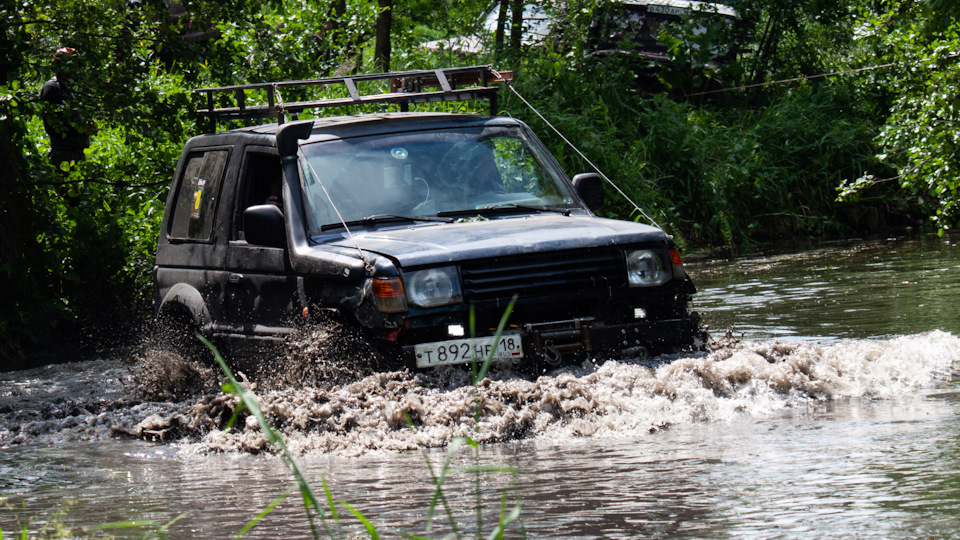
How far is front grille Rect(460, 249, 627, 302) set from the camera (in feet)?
21.8

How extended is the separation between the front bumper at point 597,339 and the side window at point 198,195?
2.39 metres

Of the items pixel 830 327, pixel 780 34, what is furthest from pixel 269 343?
pixel 780 34

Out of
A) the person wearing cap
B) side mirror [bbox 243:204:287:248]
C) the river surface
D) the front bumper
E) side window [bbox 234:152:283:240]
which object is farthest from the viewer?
the person wearing cap

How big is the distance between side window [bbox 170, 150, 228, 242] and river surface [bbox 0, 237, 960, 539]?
1.11 meters

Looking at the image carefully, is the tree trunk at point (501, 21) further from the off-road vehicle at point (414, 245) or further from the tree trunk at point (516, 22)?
the off-road vehicle at point (414, 245)

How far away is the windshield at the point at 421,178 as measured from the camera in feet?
24.5

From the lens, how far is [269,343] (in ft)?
24.7

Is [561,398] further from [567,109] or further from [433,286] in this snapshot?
[567,109]

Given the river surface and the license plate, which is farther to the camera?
the license plate

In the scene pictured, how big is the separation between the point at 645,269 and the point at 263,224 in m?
2.09

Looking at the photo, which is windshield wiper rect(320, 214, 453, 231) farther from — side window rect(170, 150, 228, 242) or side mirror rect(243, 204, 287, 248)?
side window rect(170, 150, 228, 242)

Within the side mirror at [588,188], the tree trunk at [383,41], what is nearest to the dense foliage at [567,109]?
the tree trunk at [383,41]

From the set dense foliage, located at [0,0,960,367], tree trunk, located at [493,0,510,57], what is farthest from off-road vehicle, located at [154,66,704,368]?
tree trunk, located at [493,0,510,57]

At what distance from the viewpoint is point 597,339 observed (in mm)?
6820
